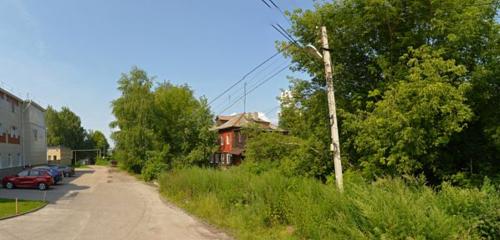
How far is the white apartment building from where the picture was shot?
4062 cm

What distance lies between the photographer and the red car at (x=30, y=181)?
105 ft

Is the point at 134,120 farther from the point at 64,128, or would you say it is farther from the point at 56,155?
the point at 64,128

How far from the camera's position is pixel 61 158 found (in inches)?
3155

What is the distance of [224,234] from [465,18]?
431 inches

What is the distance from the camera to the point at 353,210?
8891 mm

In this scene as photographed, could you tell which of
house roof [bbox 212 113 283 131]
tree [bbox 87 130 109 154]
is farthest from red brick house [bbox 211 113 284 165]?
tree [bbox 87 130 109 154]

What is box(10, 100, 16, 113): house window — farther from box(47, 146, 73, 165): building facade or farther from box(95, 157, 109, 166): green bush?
box(95, 157, 109, 166): green bush

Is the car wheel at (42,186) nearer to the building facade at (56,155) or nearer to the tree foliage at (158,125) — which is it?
the tree foliage at (158,125)

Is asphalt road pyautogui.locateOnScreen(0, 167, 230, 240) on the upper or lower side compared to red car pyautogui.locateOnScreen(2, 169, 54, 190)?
lower

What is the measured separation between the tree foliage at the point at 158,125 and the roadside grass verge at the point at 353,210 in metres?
27.9

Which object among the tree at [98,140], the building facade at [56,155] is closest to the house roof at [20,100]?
the building facade at [56,155]

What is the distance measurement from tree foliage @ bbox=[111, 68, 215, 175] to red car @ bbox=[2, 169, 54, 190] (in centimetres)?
1252

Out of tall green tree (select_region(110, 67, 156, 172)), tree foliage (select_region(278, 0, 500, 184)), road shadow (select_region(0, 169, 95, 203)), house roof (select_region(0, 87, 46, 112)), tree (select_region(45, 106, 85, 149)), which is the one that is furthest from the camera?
tree (select_region(45, 106, 85, 149))

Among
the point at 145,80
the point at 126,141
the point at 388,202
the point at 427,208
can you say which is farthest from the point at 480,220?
the point at 145,80
